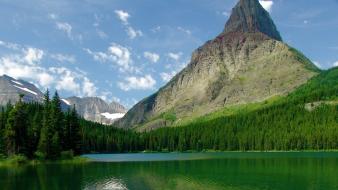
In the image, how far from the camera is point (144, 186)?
3022 inches

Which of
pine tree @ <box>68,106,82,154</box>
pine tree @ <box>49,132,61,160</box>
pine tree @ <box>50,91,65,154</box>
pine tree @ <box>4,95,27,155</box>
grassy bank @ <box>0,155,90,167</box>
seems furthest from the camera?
pine tree @ <box>68,106,82,154</box>

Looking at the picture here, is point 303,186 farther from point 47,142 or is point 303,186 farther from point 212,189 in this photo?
point 47,142

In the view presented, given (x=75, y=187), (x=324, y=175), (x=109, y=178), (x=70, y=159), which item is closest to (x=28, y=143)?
(x=70, y=159)

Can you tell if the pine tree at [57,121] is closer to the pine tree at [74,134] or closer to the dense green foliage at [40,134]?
the dense green foliage at [40,134]

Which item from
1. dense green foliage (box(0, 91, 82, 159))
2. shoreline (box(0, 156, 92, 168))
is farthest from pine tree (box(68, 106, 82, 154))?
shoreline (box(0, 156, 92, 168))

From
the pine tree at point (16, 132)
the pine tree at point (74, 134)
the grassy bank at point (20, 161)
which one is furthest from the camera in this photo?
the pine tree at point (74, 134)

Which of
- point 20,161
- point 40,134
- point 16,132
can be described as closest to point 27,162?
point 20,161

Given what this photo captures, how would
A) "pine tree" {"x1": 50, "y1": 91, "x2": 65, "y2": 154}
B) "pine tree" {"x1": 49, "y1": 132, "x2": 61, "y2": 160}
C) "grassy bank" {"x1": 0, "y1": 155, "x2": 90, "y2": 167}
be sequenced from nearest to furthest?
1. "grassy bank" {"x1": 0, "y1": 155, "x2": 90, "y2": 167}
2. "pine tree" {"x1": 49, "y1": 132, "x2": 61, "y2": 160}
3. "pine tree" {"x1": 50, "y1": 91, "x2": 65, "y2": 154}

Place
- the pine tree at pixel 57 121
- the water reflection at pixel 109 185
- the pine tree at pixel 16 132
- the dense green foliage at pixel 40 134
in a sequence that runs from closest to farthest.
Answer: the water reflection at pixel 109 185, the pine tree at pixel 16 132, the dense green foliage at pixel 40 134, the pine tree at pixel 57 121

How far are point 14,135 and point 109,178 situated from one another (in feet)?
151

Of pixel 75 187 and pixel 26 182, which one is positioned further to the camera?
pixel 26 182

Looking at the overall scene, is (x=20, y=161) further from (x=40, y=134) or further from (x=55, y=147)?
(x=55, y=147)

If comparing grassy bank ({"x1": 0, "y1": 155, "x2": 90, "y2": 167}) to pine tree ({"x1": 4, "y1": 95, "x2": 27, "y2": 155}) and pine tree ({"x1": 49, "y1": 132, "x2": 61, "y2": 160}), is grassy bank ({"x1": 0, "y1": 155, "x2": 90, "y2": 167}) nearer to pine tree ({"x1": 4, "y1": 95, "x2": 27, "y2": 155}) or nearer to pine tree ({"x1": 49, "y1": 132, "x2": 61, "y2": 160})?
pine tree ({"x1": 49, "y1": 132, "x2": 61, "y2": 160})

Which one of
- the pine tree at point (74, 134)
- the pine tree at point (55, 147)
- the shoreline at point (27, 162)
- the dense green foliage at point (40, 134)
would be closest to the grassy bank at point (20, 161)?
the shoreline at point (27, 162)
